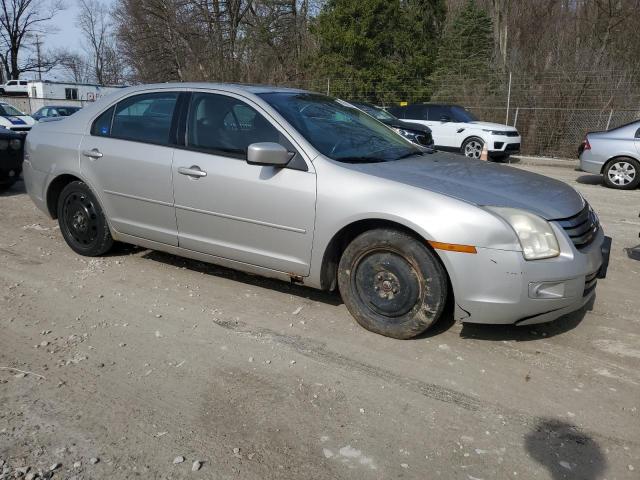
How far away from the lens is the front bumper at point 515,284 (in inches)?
130

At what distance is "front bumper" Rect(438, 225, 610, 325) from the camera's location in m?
3.31

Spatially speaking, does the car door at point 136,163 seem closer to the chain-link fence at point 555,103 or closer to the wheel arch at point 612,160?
the wheel arch at point 612,160

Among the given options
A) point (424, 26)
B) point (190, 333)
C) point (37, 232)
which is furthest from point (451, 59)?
point (190, 333)

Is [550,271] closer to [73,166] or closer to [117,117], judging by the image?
[117,117]

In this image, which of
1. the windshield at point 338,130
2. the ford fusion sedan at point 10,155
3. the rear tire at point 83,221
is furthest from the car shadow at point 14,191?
the windshield at point 338,130

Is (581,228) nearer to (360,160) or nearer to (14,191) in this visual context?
(360,160)

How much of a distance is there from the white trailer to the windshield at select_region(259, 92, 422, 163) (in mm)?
34839

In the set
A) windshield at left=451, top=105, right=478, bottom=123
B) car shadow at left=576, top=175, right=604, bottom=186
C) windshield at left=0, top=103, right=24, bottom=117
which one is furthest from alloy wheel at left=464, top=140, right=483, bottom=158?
windshield at left=0, top=103, right=24, bottom=117

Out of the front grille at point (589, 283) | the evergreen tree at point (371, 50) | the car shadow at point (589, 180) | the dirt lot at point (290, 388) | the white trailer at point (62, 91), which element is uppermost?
the evergreen tree at point (371, 50)

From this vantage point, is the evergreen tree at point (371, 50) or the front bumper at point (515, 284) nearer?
the front bumper at point (515, 284)

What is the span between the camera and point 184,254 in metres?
4.67

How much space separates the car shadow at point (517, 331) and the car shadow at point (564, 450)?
3.21 ft

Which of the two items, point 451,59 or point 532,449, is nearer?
point 532,449

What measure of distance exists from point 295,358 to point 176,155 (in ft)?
6.41
